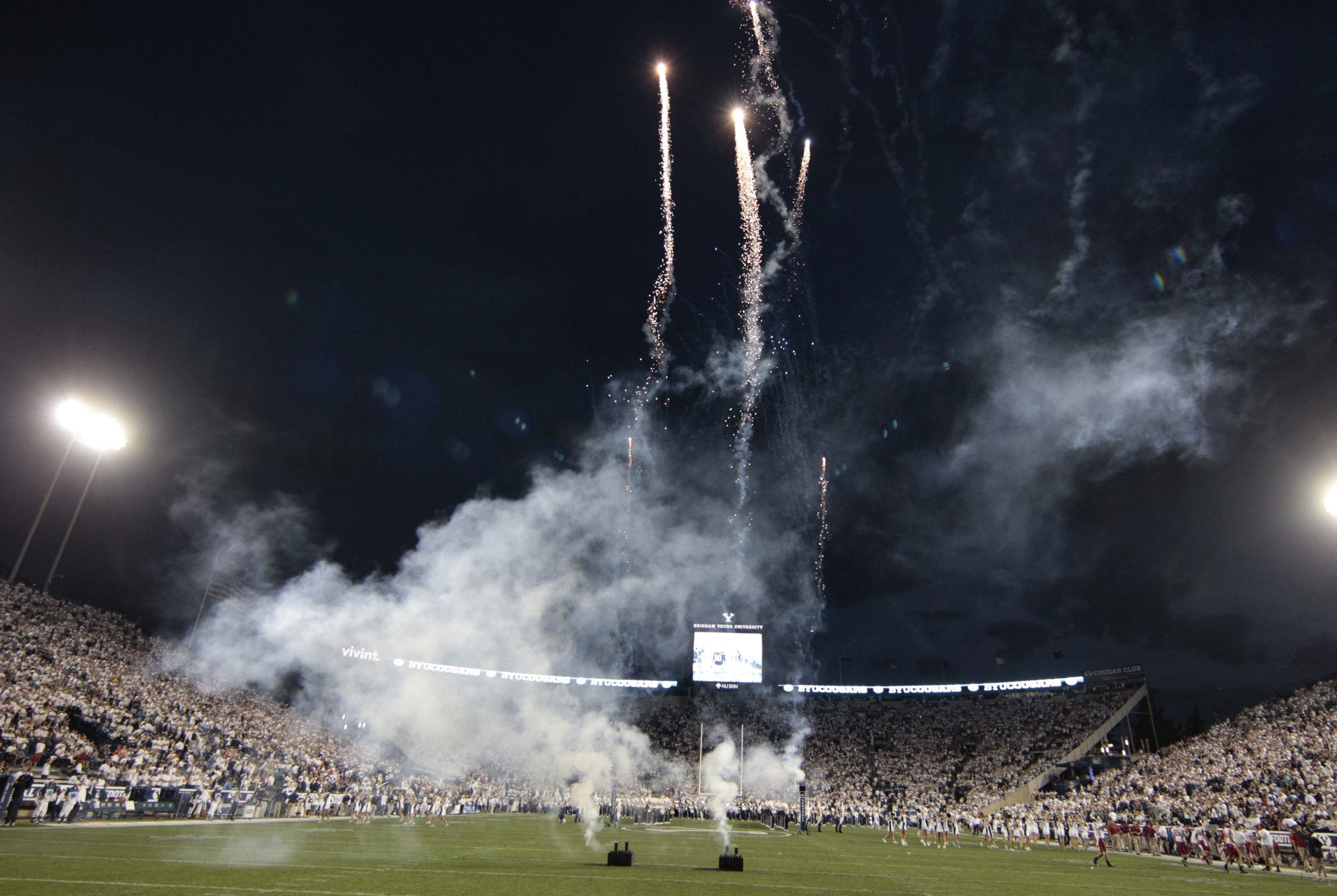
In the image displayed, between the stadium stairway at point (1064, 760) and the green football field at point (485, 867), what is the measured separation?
73.0 feet

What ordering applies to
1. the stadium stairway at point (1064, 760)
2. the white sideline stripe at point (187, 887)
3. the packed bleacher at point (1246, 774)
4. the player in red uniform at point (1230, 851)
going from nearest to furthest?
the white sideline stripe at point (187, 887) → the player in red uniform at point (1230, 851) → the packed bleacher at point (1246, 774) → the stadium stairway at point (1064, 760)

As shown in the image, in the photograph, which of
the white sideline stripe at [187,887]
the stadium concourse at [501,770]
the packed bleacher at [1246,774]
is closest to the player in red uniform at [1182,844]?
the stadium concourse at [501,770]

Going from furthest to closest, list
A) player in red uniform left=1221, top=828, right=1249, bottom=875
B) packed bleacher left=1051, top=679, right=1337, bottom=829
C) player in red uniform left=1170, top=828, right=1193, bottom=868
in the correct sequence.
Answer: packed bleacher left=1051, top=679, right=1337, bottom=829 < player in red uniform left=1170, top=828, right=1193, bottom=868 < player in red uniform left=1221, top=828, right=1249, bottom=875

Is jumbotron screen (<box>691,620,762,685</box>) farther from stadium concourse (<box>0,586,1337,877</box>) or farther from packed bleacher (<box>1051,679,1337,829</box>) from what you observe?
packed bleacher (<box>1051,679,1337,829</box>)

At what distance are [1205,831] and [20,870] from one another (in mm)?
35364

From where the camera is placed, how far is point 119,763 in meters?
26.2

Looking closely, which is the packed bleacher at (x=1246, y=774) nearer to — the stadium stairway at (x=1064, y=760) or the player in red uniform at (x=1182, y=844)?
the player in red uniform at (x=1182, y=844)

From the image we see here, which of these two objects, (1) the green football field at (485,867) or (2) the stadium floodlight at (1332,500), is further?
(2) the stadium floodlight at (1332,500)

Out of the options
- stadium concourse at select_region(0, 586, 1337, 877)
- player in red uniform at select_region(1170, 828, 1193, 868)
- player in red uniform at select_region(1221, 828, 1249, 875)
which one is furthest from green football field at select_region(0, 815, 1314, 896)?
stadium concourse at select_region(0, 586, 1337, 877)

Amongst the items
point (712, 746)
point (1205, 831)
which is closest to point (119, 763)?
point (1205, 831)

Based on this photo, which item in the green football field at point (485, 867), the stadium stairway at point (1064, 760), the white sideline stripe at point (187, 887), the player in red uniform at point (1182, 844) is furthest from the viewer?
the stadium stairway at point (1064, 760)

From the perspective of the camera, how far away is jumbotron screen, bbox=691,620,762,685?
61500 millimetres

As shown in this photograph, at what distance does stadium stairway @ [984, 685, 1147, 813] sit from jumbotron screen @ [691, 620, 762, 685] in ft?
69.6

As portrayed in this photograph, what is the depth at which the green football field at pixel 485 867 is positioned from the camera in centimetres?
1130
